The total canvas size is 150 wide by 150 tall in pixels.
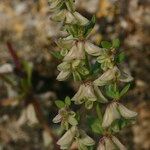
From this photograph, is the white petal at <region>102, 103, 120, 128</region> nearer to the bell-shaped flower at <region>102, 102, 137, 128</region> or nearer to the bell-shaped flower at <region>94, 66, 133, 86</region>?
the bell-shaped flower at <region>102, 102, 137, 128</region>

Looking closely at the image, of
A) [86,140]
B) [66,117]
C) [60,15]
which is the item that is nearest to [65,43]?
[60,15]

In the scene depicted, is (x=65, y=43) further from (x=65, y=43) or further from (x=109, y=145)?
(x=109, y=145)

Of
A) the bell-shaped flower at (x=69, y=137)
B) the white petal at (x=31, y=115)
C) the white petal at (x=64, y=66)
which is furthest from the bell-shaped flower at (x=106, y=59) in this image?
the white petal at (x=31, y=115)

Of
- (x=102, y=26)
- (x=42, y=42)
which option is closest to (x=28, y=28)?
(x=42, y=42)

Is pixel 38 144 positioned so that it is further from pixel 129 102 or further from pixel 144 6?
pixel 144 6

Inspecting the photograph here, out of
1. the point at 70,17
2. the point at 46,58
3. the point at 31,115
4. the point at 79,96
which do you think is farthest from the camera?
the point at 46,58

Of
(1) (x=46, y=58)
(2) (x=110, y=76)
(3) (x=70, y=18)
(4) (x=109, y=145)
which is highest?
(3) (x=70, y=18)

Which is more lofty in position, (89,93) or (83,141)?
(89,93)
